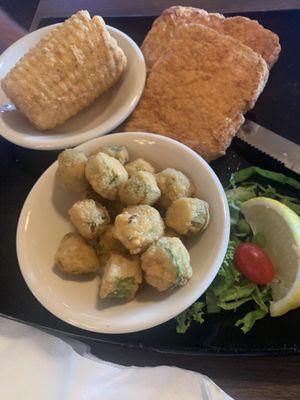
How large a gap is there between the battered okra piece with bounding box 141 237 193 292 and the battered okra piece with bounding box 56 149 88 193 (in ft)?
0.94

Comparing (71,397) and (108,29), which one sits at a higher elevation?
(108,29)

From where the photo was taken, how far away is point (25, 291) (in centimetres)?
151

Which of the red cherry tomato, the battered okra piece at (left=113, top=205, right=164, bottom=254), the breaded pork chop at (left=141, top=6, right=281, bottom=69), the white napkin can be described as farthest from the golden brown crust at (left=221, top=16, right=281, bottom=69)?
the white napkin

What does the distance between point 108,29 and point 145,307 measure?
3.37 ft

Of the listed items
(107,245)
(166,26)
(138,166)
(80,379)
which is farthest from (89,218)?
(166,26)

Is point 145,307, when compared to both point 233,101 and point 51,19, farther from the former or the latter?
point 51,19

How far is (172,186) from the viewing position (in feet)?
4.39

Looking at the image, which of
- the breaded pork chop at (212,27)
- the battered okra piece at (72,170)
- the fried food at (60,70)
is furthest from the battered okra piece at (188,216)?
the breaded pork chop at (212,27)

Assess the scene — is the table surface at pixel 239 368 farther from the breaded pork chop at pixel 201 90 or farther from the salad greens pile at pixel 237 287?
the breaded pork chop at pixel 201 90

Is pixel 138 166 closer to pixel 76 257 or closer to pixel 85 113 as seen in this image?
pixel 76 257

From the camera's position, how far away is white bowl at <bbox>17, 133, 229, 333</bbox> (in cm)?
123

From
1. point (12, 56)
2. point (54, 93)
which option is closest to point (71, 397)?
point (54, 93)

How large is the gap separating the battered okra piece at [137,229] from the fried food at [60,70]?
533 millimetres

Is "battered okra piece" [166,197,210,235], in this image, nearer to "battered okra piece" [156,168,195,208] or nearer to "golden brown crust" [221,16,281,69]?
"battered okra piece" [156,168,195,208]
